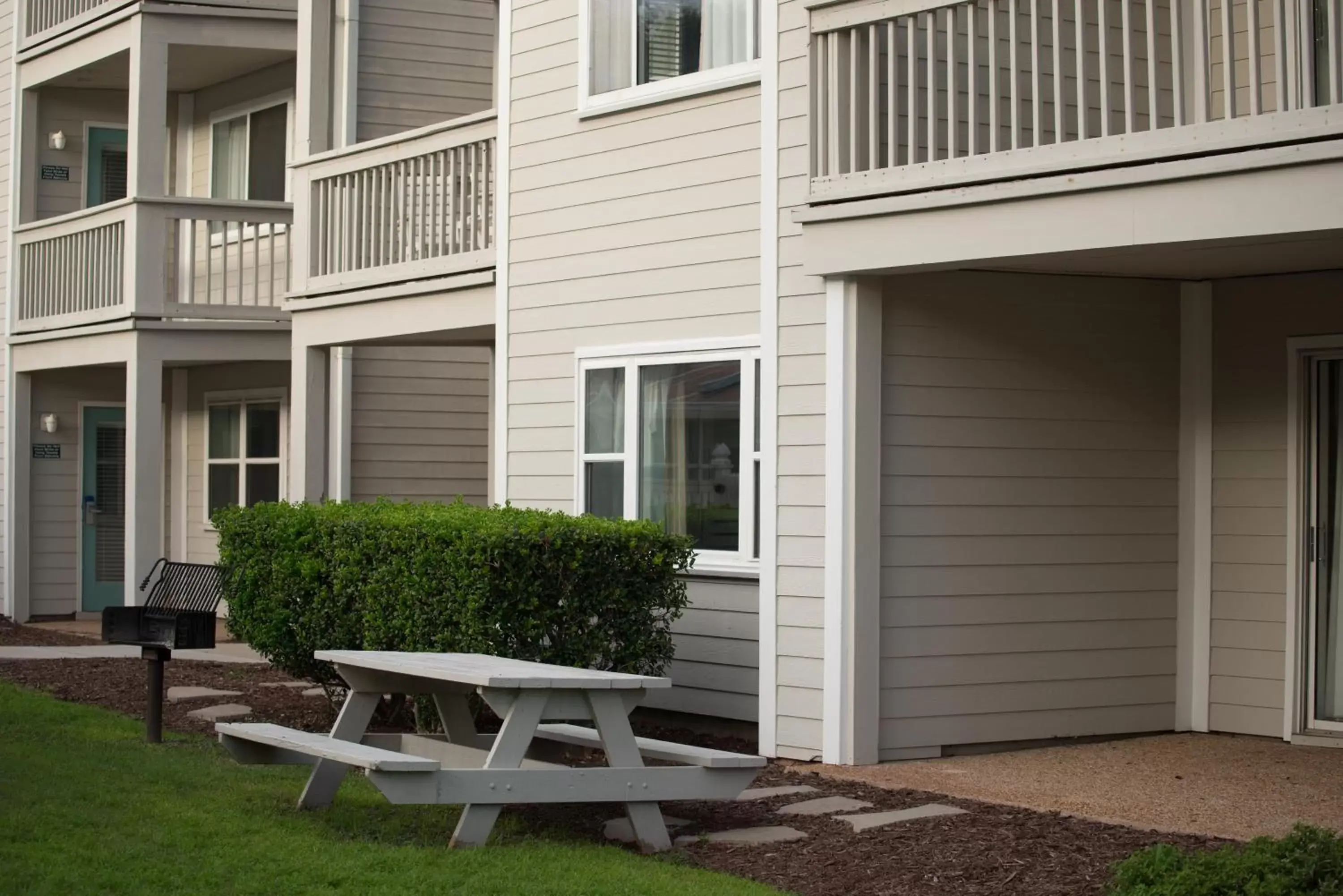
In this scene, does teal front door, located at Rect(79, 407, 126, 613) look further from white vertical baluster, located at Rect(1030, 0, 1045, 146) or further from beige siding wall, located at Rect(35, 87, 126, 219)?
white vertical baluster, located at Rect(1030, 0, 1045, 146)

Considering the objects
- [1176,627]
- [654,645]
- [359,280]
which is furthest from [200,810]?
[359,280]

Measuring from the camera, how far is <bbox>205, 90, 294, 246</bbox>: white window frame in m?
17.4

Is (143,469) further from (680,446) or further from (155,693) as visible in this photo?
(680,446)

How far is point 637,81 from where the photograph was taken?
10898 millimetres

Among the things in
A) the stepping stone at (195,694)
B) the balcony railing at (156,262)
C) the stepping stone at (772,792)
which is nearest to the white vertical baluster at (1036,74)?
the stepping stone at (772,792)

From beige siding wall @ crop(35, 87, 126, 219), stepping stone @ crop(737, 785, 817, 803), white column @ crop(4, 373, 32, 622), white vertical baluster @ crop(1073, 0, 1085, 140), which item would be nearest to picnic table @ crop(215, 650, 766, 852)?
stepping stone @ crop(737, 785, 817, 803)

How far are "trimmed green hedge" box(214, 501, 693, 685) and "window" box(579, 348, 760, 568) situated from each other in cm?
50

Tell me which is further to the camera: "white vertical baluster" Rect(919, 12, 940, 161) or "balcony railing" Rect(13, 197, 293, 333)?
"balcony railing" Rect(13, 197, 293, 333)

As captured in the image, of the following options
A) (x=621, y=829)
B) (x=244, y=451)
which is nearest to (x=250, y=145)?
(x=244, y=451)

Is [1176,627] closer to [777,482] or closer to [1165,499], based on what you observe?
[1165,499]

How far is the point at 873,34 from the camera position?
29.1 ft

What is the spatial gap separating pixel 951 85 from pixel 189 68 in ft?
39.0

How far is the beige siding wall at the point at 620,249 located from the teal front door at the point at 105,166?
10.4 meters

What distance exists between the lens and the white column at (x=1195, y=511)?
402 inches
